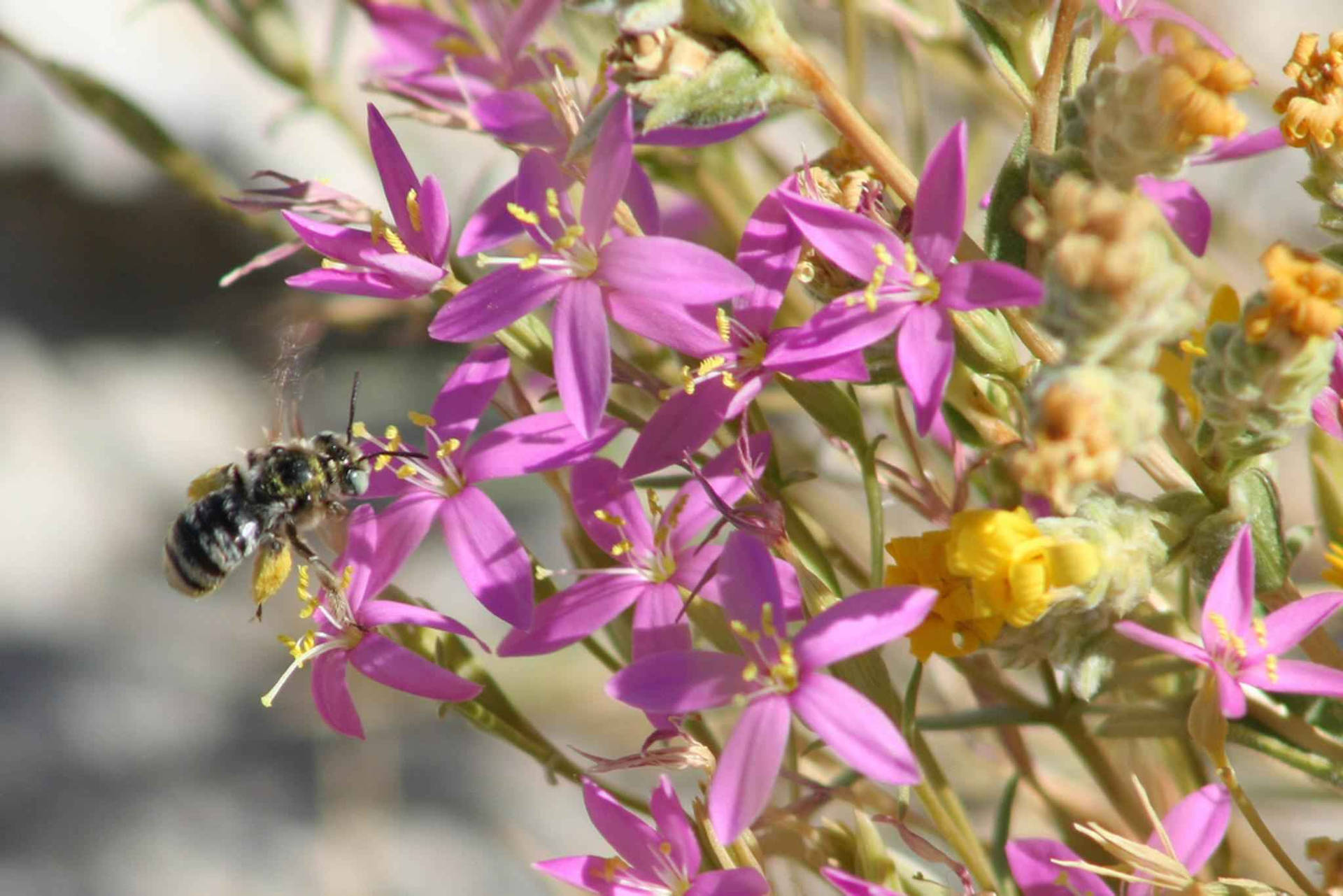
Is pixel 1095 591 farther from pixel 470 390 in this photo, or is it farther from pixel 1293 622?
pixel 470 390

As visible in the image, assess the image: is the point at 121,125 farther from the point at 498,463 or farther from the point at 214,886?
the point at 214,886

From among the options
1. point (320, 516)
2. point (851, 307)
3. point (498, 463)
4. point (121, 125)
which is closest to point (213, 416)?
point (121, 125)

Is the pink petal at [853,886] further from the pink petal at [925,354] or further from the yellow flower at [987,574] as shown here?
the pink petal at [925,354]

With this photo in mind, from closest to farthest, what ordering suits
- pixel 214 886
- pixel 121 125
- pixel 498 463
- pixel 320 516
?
pixel 498 463
pixel 320 516
pixel 121 125
pixel 214 886

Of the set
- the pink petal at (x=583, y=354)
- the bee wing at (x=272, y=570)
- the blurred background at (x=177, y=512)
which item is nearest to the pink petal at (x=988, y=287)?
the pink petal at (x=583, y=354)

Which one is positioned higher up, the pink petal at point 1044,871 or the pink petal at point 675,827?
the pink petal at point 1044,871

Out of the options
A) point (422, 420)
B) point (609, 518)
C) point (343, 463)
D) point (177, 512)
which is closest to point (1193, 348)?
point (609, 518)
